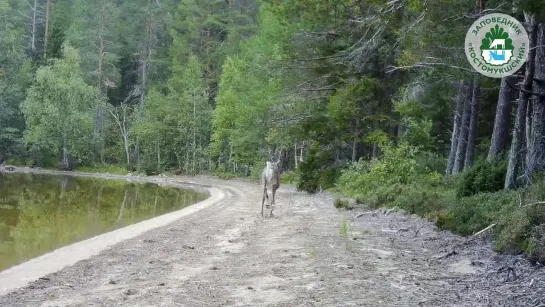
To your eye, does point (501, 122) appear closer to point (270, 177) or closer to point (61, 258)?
point (270, 177)

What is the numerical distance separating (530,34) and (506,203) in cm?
367

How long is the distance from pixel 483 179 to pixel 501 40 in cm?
328

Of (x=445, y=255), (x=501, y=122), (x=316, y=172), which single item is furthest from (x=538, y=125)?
(x=316, y=172)

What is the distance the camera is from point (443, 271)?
805 cm

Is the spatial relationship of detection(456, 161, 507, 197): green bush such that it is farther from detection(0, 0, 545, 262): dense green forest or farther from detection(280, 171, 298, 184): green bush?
detection(280, 171, 298, 184): green bush

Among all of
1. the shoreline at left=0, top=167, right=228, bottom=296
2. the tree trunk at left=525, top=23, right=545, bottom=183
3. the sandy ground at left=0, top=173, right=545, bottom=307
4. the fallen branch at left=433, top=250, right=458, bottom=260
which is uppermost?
the tree trunk at left=525, top=23, right=545, bottom=183

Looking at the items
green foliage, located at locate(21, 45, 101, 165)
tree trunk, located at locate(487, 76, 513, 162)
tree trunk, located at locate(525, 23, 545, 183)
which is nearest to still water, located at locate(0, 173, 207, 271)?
tree trunk, located at locate(525, 23, 545, 183)

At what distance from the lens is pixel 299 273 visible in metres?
8.04

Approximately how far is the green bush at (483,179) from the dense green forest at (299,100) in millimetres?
36

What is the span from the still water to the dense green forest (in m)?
7.42

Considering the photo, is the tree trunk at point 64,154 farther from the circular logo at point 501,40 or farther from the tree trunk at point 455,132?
the circular logo at point 501,40

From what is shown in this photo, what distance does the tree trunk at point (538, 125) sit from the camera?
11406 millimetres

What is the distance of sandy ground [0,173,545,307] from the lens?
6707 millimetres

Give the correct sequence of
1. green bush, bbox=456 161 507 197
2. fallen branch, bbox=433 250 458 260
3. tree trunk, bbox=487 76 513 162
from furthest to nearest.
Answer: tree trunk, bbox=487 76 513 162
green bush, bbox=456 161 507 197
fallen branch, bbox=433 250 458 260
